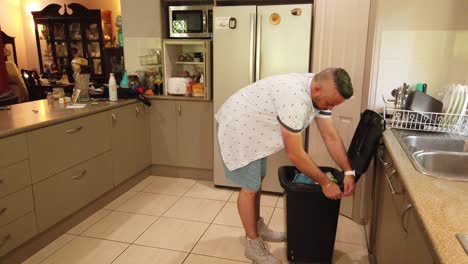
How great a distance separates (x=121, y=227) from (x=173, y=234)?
0.41 metres

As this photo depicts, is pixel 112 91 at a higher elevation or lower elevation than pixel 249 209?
higher

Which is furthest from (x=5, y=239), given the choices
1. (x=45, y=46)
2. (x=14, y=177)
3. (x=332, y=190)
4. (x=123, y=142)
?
(x=45, y=46)

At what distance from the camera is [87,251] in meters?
2.20

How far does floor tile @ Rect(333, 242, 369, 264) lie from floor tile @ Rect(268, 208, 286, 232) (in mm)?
418

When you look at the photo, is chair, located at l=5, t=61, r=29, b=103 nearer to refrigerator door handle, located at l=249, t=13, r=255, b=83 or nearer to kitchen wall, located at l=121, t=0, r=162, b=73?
kitchen wall, located at l=121, t=0, r=162, b=73

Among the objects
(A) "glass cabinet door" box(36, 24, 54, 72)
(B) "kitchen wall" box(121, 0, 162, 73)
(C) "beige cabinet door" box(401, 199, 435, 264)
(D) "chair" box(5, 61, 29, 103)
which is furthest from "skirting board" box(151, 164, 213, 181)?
(A) "glass cabinet door" box(36, 24, 54, 72)

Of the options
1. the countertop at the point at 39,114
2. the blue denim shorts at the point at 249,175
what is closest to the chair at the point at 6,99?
the countertop at the point at 39,114

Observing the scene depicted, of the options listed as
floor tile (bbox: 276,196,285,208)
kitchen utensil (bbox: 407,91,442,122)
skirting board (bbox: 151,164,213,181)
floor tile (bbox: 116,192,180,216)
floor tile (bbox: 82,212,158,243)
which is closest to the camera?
kitchen utensil (bbox: 407,91,442,122)

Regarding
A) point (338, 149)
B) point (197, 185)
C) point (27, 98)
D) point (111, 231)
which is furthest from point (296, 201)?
point (27, 98)

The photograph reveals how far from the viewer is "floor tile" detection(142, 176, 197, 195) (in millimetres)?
3166

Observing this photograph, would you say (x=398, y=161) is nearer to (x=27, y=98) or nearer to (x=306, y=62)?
(x=306, y=62)

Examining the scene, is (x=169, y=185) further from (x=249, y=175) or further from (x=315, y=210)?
(x=315, y=210)

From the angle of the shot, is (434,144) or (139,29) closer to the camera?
(434,144)

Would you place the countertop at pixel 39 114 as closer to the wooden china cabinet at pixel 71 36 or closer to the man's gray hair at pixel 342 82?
the man's gray hair at pixel 342 82
